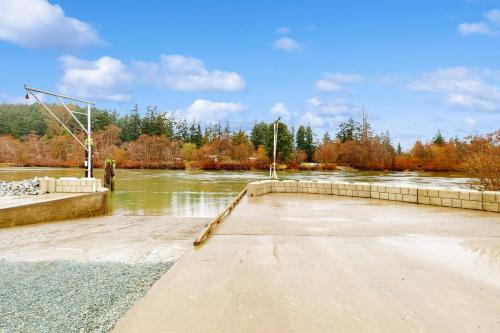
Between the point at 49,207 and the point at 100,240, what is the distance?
12.5 ft

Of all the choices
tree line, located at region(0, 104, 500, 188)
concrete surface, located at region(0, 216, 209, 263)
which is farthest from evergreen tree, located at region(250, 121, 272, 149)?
concrete surface, located at region(0, 216, 209, 263)

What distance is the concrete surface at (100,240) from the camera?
618cm

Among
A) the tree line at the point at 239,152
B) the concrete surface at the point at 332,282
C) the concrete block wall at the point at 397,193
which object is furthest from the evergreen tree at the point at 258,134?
the concrete surface at the point at 332,282

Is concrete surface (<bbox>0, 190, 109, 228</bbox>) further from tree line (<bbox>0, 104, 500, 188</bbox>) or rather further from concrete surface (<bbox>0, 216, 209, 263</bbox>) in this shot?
tree line (<bbox>0, 104, 500, 188</bbox>)

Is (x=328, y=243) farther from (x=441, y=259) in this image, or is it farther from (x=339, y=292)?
(x=339, y=292)

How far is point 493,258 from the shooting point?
5043mm

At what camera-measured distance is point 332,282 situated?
395 cm

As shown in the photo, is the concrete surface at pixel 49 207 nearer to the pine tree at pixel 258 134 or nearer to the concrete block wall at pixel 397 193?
the concrete block wall at pixel 397 193

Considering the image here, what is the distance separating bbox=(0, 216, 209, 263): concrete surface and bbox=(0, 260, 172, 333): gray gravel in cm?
73

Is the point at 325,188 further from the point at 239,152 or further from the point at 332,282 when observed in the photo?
the point at 239,152

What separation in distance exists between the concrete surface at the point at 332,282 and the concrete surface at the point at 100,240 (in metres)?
1.10

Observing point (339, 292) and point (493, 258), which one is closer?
point (339, 292)

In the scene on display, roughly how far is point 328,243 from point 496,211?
19.7 ft

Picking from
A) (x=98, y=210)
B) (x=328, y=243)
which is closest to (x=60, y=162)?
(x=98, y=210)
